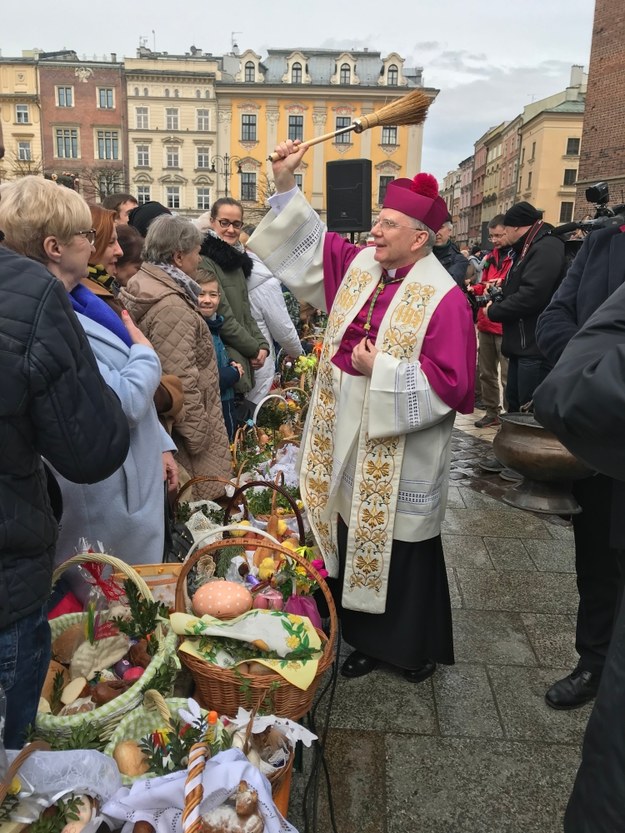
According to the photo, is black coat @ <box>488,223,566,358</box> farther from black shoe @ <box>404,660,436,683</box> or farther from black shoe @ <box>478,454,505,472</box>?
black shoe @ <box>404,660,436,683</box>

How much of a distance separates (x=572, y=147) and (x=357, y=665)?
52417 mm

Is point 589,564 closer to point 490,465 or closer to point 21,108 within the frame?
point 490,465

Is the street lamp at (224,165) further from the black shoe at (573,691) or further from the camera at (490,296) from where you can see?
the black shoe at (573,691)

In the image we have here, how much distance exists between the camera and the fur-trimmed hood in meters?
4.37

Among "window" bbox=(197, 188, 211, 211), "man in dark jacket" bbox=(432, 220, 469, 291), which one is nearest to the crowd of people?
"man in dark jacket" bbox=(432, 220, 469, 291)

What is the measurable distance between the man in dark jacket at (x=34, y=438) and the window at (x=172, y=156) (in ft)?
168

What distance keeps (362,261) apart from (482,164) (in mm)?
78864

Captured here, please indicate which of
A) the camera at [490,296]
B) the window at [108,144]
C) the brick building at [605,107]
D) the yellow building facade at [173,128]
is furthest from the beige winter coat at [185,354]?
the window at [108,144]

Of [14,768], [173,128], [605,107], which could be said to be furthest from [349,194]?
[173,128]

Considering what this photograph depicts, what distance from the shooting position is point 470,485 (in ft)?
17.2

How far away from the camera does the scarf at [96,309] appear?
209 centimetres

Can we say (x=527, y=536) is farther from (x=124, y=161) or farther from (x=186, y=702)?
(x=124, y=161)

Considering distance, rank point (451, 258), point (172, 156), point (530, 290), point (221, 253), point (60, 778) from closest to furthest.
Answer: point (60, 778) < point (221, 253) < point (530, 290) < point (451, 258) < point (172, 156)

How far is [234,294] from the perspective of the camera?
4.44 m
